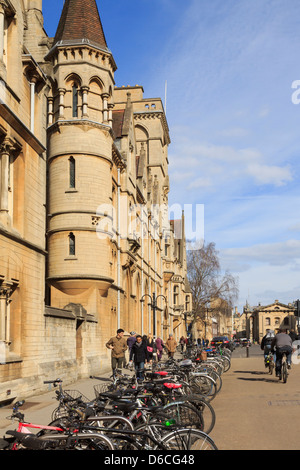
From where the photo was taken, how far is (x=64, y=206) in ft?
80.5

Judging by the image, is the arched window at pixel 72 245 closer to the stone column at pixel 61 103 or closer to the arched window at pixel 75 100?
the stone column at pixel 61 103

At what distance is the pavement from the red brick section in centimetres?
1612

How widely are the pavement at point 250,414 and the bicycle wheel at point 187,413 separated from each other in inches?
17.8

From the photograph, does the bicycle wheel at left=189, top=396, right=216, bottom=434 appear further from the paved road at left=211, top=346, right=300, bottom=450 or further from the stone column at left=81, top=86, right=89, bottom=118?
the stone column at left=81, top=86, right=89, bottom=118

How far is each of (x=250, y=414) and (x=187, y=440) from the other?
5828 millimetres

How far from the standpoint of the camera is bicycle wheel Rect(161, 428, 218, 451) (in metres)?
5.65

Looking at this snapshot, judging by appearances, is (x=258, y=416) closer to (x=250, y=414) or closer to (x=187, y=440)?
→ (x=250, y=414)

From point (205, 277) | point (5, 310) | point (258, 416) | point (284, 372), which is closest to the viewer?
point (258, 416)

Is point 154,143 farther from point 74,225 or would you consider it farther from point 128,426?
point 128,426

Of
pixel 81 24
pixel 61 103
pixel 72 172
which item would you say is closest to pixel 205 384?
pixel 72 172

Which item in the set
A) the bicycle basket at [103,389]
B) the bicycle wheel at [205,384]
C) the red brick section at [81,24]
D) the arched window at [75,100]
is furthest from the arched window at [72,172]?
the bicycle basket at [103,389]

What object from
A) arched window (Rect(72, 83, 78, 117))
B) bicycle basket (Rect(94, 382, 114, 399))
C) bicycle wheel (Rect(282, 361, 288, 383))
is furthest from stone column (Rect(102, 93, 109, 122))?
bicycle basket (Rect(94, 382, 114, 399))

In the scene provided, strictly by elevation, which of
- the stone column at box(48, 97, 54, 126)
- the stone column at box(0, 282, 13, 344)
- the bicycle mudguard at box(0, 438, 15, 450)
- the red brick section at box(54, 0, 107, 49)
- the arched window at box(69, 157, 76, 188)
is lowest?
the bicycle mudguard at box(0, 438, 15, 450)

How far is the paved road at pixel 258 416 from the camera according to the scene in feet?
26.6
